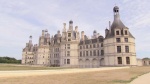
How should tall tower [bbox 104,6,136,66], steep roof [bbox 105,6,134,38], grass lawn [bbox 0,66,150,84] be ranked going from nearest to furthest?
1. grass lawn [bbox 0,66,150,84]
2. tall tower [bbox 104,6,136,66]
3. steep roof [bbox 105,6,134,38]

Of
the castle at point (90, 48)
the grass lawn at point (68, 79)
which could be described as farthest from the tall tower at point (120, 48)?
the grass lawn at point (68, 79)

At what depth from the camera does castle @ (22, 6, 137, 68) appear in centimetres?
4834

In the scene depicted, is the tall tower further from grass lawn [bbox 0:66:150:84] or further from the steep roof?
grass lawn [bbox 0:66:150:84]

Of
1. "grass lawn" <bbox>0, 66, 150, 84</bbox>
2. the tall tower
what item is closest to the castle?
the tall tower

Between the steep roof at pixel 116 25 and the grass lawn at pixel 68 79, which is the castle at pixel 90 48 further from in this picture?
Answer: the grass lawn at pixel 68 79

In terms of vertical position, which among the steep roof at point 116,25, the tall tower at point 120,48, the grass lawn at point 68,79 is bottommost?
the grass lawn at point 68,79

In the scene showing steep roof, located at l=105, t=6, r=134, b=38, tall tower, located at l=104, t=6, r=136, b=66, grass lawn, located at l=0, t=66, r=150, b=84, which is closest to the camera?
grass lawn, located at l=0, t=66, r=150, b=84

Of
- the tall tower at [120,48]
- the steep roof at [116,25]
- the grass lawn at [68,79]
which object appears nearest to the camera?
the grass lawn at [68,79]

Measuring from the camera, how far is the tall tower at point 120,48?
47.9 metres

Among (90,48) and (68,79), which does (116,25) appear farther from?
(68,79)

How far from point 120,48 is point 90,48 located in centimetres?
1359

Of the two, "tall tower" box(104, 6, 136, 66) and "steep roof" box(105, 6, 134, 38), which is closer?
"tall tower" box(104, 6, 136, 66)

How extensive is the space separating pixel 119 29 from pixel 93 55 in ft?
45.3

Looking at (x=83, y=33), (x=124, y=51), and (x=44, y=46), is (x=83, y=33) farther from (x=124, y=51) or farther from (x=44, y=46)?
(x=124, y=51)
